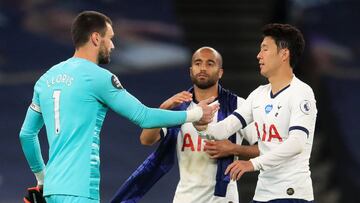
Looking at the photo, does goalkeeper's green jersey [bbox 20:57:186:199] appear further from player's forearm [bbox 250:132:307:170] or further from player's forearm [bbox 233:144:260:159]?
player's forearm [bbox 233:144:260:159]

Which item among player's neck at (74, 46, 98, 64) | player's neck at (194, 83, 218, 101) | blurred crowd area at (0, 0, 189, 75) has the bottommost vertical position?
player's neck at (194, 83, 218, 101)

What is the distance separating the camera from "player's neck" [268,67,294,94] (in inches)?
235

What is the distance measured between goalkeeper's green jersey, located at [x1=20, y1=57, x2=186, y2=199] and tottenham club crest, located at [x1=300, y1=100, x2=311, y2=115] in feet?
2.85

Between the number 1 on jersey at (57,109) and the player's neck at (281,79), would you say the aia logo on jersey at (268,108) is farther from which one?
the number 1 on jersey at (57,109)

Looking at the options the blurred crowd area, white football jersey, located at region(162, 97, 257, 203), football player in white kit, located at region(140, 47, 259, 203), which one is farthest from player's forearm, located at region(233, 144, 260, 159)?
the blurred crowd area

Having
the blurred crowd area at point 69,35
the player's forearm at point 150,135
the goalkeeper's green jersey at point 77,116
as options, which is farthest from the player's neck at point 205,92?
the blurred crowd area at point 69,35

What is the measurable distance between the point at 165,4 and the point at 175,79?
87cm

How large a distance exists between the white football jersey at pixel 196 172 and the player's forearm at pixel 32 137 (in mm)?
1042

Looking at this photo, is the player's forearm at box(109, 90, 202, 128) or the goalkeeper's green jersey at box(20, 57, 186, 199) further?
the player's forearm at box(109, 90, 202, 128)

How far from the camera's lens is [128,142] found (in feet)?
32.4

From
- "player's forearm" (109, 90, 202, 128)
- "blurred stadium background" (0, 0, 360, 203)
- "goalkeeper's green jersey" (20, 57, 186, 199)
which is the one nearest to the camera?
"goalkeeper's green jersey" (20, 57, 186, 199)

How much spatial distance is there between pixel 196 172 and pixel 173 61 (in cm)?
394

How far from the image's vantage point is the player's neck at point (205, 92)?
6.52m

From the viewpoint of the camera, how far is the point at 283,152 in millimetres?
5656
